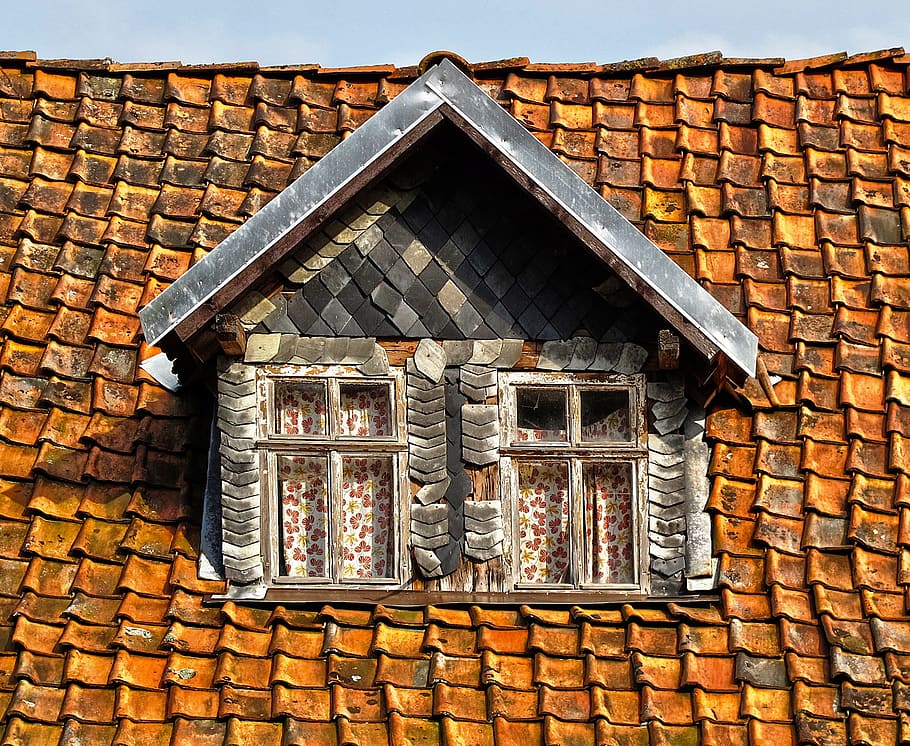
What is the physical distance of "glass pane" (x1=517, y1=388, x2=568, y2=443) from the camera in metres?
7.50

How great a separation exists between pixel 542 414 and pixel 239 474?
144 cm

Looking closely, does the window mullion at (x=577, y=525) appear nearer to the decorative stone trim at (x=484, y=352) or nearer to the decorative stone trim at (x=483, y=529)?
the decorative stone trim at (x=483, y=529)

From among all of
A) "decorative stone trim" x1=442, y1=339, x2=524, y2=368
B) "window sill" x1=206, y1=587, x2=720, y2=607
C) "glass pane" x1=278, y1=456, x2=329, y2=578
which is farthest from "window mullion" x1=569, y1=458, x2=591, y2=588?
"glass pane" x1=278, y1=456, x2=329, y2=578

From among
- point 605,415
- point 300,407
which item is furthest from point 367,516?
point 605,415

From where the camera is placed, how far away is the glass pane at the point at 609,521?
739 centimetres

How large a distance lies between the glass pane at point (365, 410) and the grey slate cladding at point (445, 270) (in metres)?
0.27

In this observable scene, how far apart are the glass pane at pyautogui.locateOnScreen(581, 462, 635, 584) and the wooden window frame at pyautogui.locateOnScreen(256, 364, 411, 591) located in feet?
2.83

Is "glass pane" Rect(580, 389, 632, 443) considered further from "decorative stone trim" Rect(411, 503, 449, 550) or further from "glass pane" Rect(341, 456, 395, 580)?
"glass pane" Rect(341, 456, 395, 580)

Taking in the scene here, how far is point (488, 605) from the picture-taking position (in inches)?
284

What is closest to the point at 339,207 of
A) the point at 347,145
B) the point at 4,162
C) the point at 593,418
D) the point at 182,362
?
the point at 347,145

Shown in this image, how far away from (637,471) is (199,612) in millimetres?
2110

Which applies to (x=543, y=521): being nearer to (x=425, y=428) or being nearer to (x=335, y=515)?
(x=425, y=428)

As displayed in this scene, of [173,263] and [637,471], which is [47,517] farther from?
[637,471]

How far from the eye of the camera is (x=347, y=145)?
7266 mm
